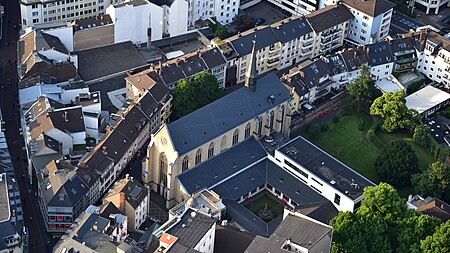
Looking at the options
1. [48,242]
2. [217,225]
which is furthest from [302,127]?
[48,242]

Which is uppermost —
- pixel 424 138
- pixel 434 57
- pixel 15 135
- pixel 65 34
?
pixel 65 34

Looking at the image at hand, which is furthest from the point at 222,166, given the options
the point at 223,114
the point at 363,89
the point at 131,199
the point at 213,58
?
the point at 363,89

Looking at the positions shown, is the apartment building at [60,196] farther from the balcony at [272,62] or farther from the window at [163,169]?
the balcony at [272,62]

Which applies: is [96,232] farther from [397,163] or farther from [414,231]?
[397,163]

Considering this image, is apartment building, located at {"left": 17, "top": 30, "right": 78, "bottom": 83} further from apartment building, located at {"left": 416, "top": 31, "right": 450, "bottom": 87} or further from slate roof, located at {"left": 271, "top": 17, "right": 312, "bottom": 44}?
apartment building, located at {"left": 416, "top": 31, "right": 450, "bottom": 87}

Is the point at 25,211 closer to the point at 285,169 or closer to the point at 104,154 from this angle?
the point at 104,154
